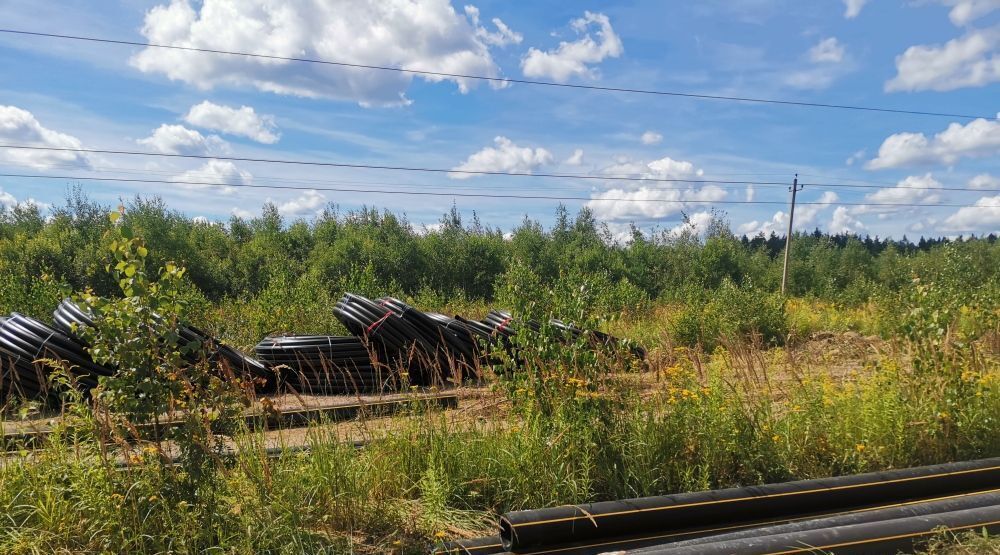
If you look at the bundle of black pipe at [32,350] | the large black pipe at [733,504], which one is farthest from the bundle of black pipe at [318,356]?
the large black pipe at [733,504]

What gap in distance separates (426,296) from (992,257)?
39.0m

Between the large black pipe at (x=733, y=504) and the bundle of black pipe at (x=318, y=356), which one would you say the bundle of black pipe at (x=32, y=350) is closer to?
the bundle of black pipe at (x=318, y=356)

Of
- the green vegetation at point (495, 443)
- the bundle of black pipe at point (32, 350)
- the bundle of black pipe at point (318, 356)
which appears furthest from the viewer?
the bundle of black pipe at point (318, 356)

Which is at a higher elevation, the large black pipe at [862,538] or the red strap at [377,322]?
the red strap at [377,322]

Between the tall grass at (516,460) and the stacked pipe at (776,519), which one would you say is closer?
the tall grass at (516,460)

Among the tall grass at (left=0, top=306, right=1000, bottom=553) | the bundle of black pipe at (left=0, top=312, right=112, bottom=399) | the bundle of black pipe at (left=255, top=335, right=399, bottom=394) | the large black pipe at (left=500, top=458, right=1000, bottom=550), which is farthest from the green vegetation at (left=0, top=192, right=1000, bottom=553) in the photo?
the bundle of black pipe at (left=255, top=335, right=399, bottom=394)

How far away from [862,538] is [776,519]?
71 centimetres

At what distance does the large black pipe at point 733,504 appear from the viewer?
3.80 metres

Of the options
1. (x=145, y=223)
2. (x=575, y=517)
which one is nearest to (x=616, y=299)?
(x=575, y=517)

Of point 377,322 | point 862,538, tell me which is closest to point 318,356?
point 377,322

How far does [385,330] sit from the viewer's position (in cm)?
902

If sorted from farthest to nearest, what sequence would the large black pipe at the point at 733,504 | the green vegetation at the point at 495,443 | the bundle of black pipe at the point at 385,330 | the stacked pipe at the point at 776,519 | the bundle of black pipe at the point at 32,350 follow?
the bundle of black pipe at the point at 385,330
the bundle of black pipe at the point at 32,350
the large black pipe at the point at 733,504
the stacked pipe at the point at 776,519
the green vegetation at the point at 495,443

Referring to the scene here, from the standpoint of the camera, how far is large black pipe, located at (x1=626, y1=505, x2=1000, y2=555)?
347 centimetres

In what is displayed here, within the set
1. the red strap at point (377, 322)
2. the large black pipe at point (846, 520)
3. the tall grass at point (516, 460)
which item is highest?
the red strap at point (377, 322)
